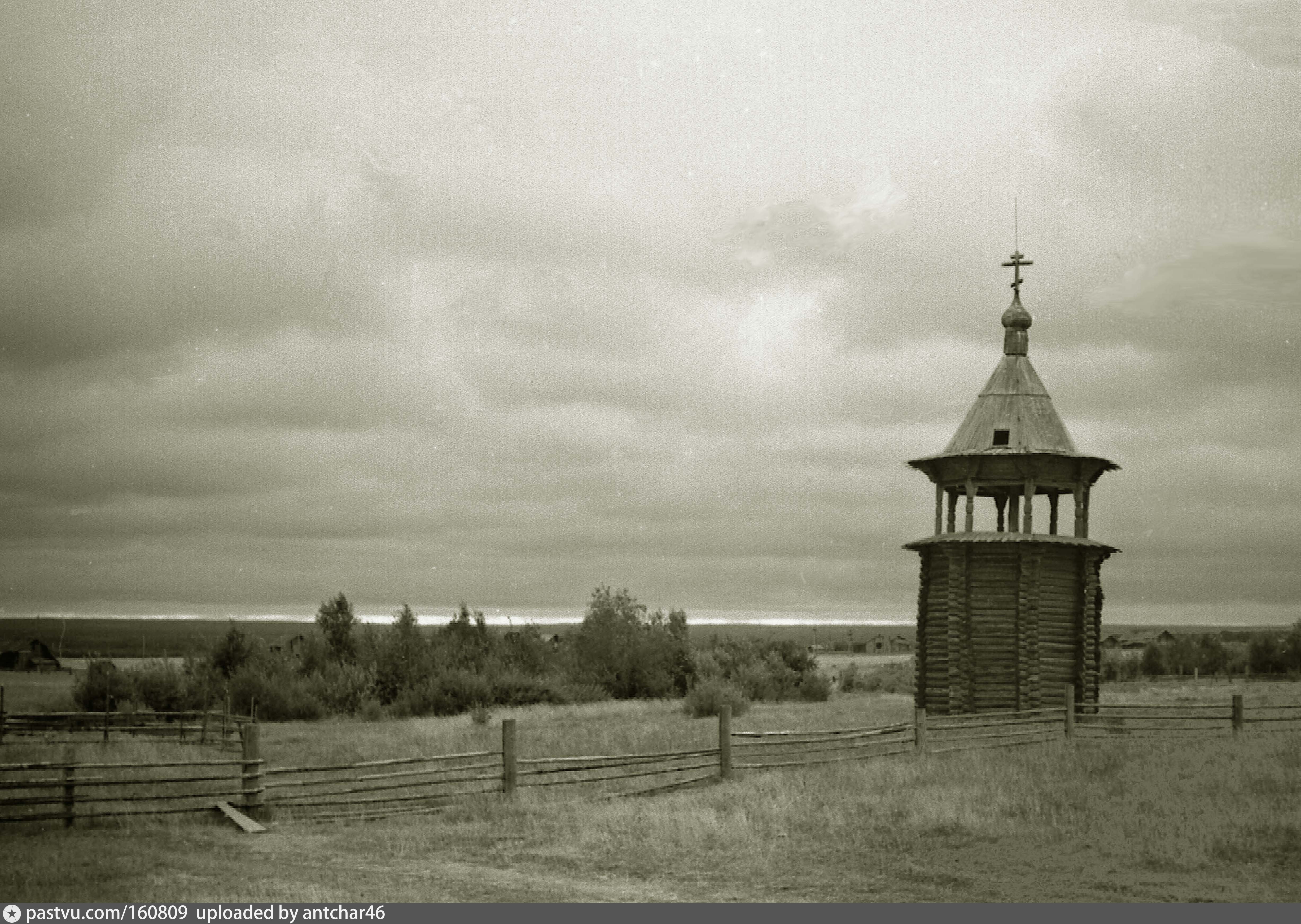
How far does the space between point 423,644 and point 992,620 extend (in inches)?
1083

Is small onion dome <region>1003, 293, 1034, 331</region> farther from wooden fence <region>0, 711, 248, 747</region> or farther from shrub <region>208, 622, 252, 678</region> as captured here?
shrub <region>208, 622, 252, 678</region>

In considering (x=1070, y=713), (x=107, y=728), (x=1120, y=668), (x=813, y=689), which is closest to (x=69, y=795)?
(x=107, y=728)

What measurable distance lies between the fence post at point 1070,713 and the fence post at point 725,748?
10357 mm

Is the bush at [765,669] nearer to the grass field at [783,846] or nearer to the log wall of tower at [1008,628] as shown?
the log wall of tower at [1008,628]

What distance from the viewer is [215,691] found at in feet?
152

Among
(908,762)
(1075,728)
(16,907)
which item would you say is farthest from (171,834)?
(1075,728)

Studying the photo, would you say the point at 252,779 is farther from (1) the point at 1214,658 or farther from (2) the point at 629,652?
(1) the point at 1214,658

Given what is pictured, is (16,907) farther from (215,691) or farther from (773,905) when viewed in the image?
(215,691)

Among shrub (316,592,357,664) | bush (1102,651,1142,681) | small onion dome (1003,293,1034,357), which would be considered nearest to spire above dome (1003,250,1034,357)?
small onion dome (1003,293,1034,357)

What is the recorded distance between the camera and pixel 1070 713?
96.1ft

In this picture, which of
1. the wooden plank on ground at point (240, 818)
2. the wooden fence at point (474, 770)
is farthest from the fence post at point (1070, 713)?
the wooden plank on ground at point (240, 818)

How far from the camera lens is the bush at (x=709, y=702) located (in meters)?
39.9

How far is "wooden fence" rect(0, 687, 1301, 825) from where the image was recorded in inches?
671

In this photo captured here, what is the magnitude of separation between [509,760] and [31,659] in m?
92.3
